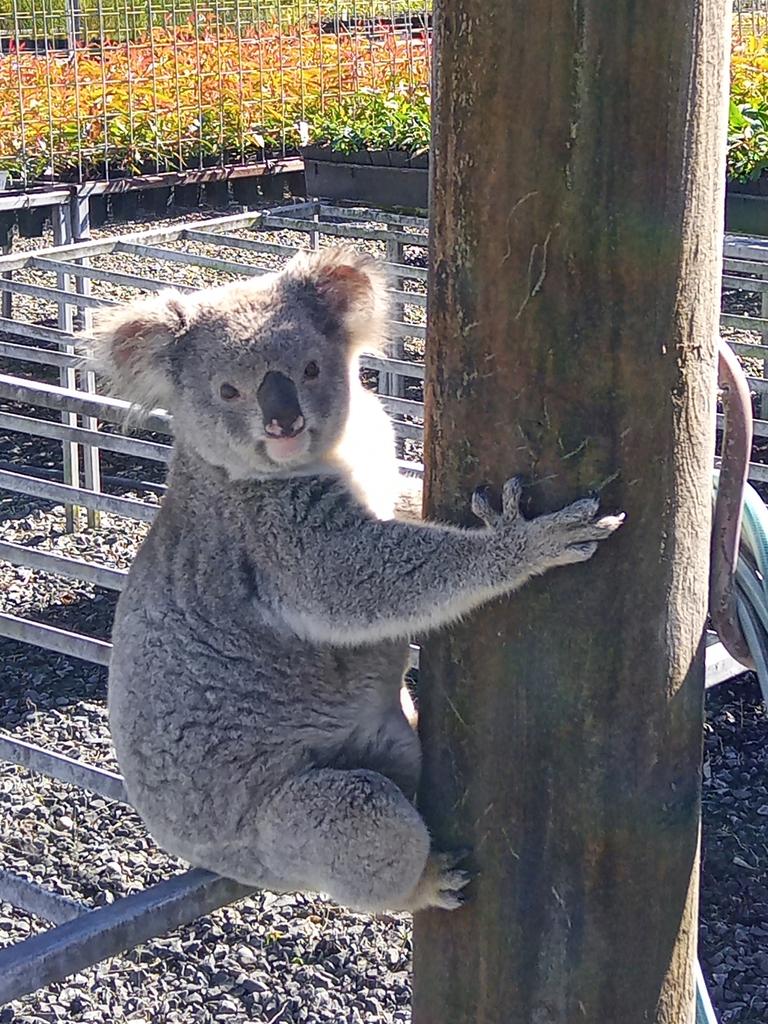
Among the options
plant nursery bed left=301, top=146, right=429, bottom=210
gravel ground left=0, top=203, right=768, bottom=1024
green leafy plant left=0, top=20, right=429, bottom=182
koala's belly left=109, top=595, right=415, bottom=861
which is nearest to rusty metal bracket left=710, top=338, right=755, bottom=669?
koala's belly left=109, top=595, right=415, bottom=861

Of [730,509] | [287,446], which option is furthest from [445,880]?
[287,446]

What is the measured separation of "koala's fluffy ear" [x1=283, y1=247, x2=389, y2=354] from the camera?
2459 millimetres

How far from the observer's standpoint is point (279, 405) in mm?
2258

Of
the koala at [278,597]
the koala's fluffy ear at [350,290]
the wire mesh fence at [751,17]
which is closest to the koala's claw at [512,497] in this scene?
the koala at [278,597]

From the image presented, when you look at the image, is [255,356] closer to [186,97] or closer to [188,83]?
[186,97]

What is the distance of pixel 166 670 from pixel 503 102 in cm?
120

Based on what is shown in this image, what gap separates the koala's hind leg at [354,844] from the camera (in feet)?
5.52

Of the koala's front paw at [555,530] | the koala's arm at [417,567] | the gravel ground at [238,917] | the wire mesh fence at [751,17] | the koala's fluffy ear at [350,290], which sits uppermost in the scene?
the wire mesh fence at [751,17]

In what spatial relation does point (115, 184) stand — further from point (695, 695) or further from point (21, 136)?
point (695, 695)

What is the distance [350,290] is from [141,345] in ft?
1.26

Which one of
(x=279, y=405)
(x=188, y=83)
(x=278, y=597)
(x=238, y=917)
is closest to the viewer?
(x=278, y=597)

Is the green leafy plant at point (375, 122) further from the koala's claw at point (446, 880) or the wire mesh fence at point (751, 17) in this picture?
the koala's claw at point (446, 880)

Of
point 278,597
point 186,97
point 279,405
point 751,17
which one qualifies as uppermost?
point 751,17

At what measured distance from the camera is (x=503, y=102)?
133 centimetres
